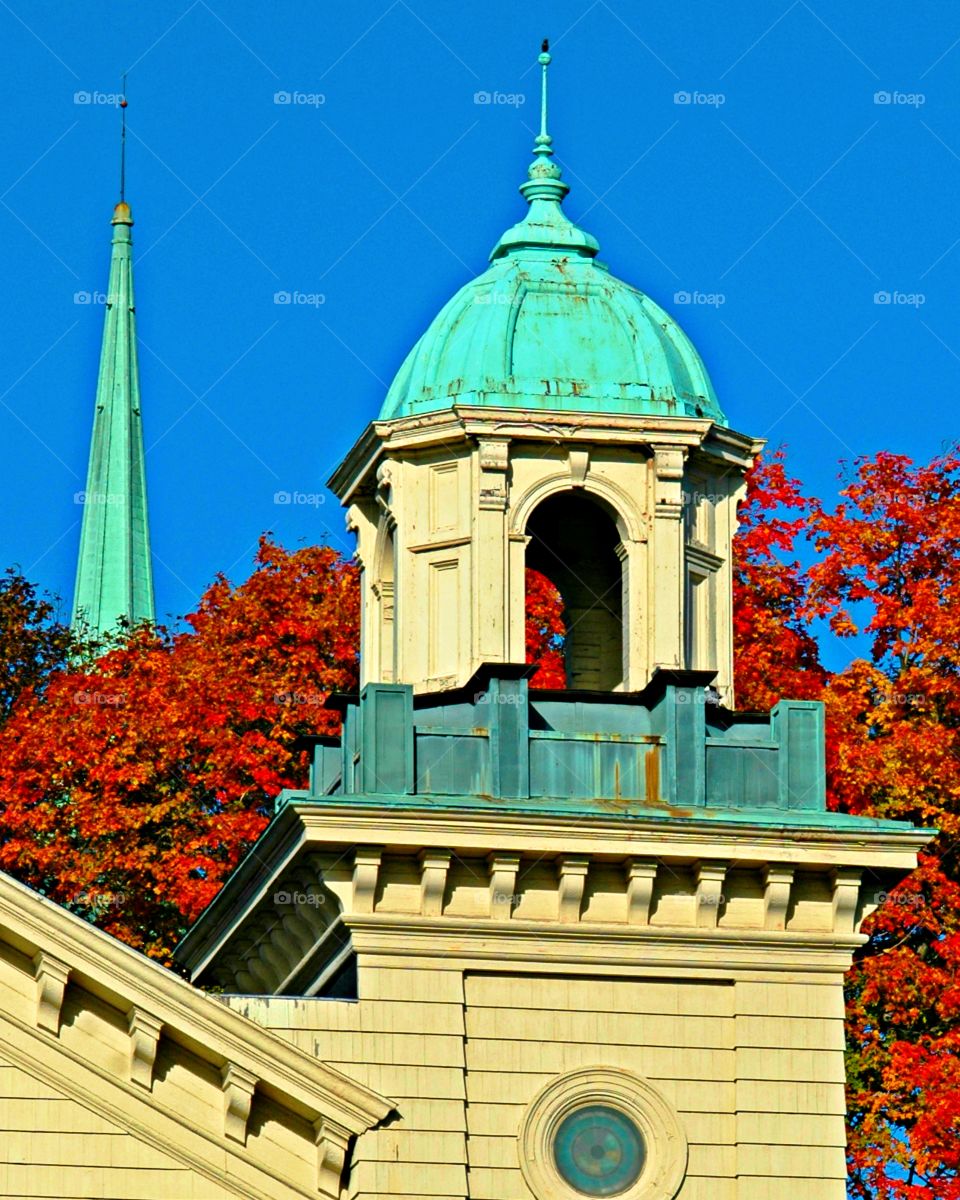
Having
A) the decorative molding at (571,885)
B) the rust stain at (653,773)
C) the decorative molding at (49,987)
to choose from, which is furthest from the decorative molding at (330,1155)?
the rust stain at (653,773)

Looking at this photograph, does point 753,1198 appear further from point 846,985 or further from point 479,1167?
point 846,985

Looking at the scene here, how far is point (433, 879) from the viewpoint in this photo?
3198 centimetres

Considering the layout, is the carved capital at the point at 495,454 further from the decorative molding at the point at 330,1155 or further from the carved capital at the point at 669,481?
the decorative molding at the point at 330,1155

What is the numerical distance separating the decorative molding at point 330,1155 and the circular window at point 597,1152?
197 cm

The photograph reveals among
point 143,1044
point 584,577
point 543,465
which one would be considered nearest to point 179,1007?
point 143,1044

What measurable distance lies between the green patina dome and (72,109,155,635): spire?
45137 millimetres

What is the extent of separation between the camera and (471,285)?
36.1 meters

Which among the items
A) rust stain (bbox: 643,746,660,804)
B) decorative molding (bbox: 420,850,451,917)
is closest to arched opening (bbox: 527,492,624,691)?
rust stain (bbox: 643,746,660,804)

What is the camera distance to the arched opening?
36438 mm

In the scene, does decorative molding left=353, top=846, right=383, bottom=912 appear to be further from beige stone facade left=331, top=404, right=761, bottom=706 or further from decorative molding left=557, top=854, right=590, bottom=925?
beige stone facade left=331, top=404, right=761, bottom=706

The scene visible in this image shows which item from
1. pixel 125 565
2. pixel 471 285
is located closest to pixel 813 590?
pixel 471 285

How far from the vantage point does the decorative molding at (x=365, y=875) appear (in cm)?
3181

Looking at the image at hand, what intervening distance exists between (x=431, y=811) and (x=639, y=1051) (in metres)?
2.96

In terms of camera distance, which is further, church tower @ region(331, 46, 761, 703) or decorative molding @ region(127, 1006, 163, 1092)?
church tower @ region(331, 46, 761, 703)
